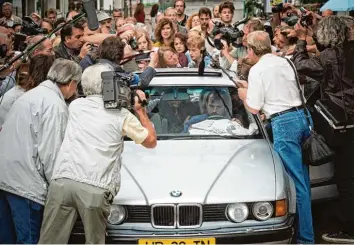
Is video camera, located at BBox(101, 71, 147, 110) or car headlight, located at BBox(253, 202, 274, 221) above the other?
video camera, located at BBox(101, 71, 147, 110)

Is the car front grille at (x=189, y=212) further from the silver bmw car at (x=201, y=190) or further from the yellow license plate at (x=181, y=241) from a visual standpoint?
the yellow license plate at (x=181, y=241)

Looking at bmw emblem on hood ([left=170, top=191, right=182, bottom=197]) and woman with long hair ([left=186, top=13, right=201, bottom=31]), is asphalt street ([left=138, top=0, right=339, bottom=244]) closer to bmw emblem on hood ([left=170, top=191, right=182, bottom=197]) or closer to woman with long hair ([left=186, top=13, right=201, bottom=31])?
bmw emblem on hood ([left=170, top=191, right=182, bottom=197])

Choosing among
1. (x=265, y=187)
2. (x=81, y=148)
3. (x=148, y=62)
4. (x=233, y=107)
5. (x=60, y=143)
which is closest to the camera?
(x=81, y=148)

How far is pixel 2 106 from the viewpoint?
6.22 metres

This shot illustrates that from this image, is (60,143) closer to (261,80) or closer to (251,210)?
(251,210)

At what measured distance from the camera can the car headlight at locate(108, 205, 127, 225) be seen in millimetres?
5551

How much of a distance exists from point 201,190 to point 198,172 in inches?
11.1

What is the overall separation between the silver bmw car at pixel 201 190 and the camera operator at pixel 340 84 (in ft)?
2.32

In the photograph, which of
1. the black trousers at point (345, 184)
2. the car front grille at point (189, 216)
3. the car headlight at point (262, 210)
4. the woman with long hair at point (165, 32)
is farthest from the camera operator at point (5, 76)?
the black trousers at point (345, 184)

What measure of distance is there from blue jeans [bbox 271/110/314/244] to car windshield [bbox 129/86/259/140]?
376 millimetres

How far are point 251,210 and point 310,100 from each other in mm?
2021

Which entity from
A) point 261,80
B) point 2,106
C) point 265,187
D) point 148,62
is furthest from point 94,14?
point 148,62

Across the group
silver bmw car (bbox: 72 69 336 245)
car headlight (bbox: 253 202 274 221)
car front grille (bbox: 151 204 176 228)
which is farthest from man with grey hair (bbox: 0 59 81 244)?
car headlight (bbox: 253 202 274 221)

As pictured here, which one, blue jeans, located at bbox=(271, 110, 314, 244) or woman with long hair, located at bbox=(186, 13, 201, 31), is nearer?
blue jeans, located at bbox=(271, 110, 314, 244)
